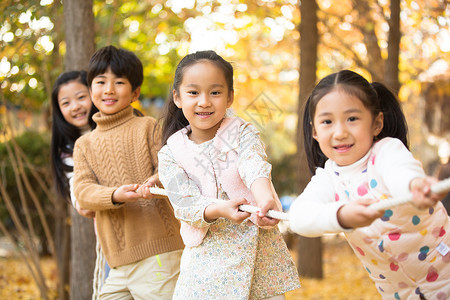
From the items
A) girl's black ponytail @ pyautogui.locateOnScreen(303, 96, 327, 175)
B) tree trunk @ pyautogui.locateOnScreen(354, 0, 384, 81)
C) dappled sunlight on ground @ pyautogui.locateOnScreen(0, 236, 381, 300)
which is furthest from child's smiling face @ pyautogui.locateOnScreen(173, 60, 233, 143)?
tree trunk @ pyautogui.locateOnScreen(354, 0, 384, 81)

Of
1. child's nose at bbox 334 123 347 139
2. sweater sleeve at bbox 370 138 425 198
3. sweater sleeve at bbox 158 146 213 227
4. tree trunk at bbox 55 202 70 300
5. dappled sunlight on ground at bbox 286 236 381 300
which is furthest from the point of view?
dappled sunlight on ground at bbox 286 236 381 300

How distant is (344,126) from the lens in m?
1.80

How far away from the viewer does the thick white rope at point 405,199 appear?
136cm

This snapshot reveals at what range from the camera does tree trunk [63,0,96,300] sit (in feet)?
12.2

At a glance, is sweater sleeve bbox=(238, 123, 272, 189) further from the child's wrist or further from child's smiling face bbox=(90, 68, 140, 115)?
child's smiling face bbox=(90, 68, 140, 115)

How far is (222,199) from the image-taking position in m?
2.06

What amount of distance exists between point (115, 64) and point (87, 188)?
0.64 meters

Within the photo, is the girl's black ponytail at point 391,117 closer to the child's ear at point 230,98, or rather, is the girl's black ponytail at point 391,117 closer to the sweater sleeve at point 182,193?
the child's ear at point 230,98

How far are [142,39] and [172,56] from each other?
456 mm

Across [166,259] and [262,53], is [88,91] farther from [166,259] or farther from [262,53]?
[262,53]

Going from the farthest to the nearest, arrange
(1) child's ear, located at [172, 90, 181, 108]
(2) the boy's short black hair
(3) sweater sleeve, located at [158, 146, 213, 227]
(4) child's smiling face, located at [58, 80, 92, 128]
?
(4) child's smiling face, located at [58, 80, 92, 128], (2) the boy's short black hair, (1) child's ear, located at [172, 90, 181, 108], (3) sweater sleeve, located at [158, 146, 213, 227]

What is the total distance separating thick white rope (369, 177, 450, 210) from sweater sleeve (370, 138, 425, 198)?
10 cm

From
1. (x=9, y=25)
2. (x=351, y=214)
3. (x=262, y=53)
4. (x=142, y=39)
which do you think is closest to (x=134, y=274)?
(x=351, y=214)

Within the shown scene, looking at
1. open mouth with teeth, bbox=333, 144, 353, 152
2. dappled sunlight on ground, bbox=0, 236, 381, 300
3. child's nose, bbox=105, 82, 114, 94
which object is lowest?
dappled sunlight on ground, bbox=0, 236, 381, 300
